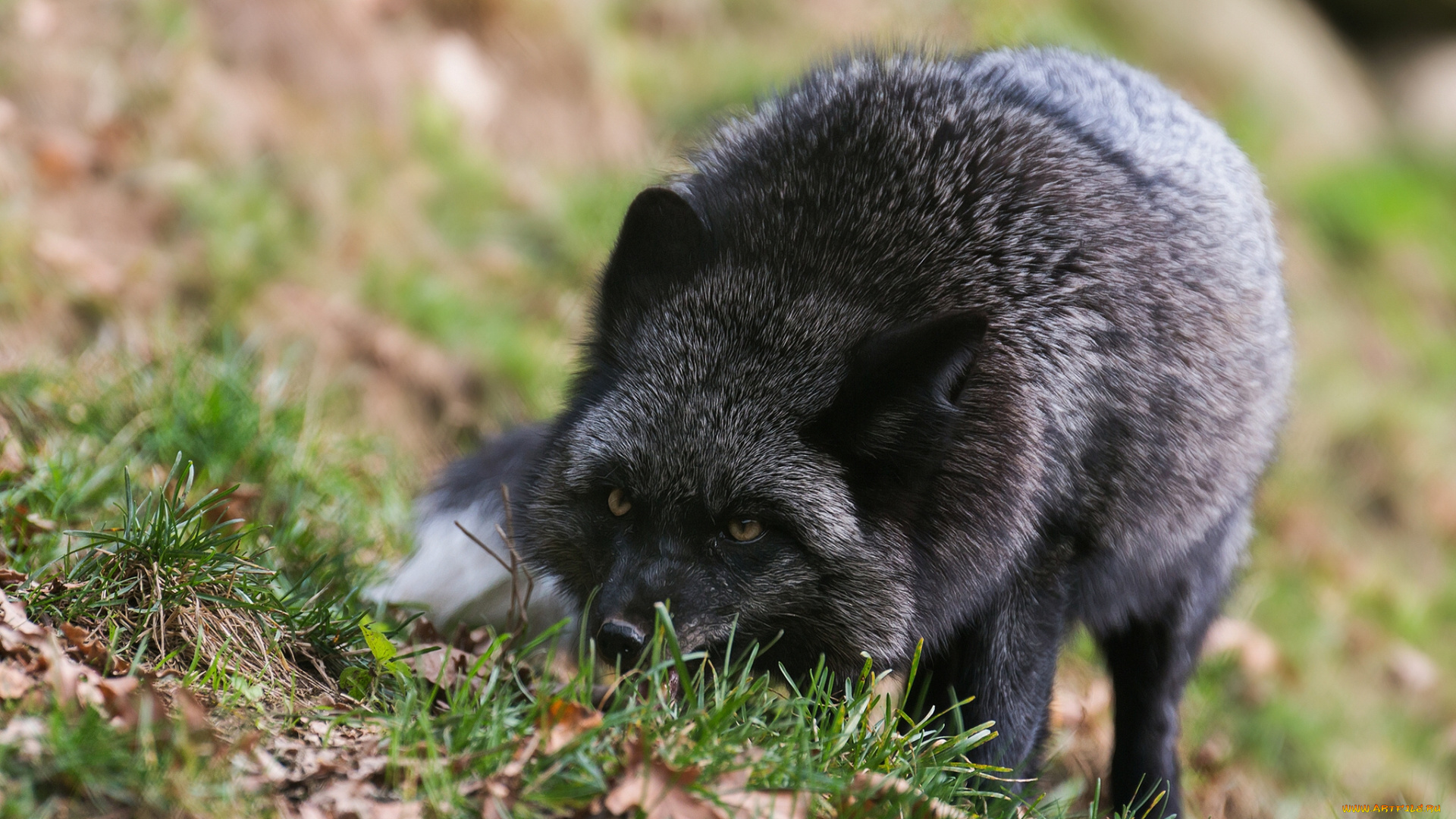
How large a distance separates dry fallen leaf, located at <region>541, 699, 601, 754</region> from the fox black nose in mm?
281

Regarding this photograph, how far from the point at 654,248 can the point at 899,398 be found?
43.0 inches

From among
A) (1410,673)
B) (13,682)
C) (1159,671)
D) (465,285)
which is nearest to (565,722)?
(13,682)

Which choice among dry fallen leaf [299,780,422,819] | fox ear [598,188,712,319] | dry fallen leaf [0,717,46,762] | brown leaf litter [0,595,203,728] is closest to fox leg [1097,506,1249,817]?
fox ear [598,188,712,319]

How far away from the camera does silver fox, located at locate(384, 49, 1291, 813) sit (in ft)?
12.5

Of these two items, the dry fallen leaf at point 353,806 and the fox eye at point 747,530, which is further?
the fox eye at point 747,530

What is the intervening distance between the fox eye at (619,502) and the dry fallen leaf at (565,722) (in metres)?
0.76

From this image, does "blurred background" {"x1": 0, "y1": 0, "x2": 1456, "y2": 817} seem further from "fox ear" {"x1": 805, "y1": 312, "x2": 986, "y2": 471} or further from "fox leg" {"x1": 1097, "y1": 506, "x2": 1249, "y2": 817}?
"fox ear" {"x1": 805, "y1": 312, "x2": 986, "y2": 471}

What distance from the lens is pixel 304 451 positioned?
561 cm

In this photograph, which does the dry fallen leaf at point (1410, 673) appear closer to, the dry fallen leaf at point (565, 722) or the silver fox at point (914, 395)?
the silver fox at point (914, 395)

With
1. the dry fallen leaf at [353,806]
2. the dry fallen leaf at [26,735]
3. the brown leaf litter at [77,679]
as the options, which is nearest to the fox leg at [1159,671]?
the dry fallen leaf at [353,806]

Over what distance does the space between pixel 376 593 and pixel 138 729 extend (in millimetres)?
1951

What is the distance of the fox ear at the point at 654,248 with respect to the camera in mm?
4113

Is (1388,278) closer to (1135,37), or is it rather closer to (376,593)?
(1135,37)

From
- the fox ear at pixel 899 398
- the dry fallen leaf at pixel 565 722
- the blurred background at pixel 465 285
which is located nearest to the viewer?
the dry fallen leaf at pixel 565 722
